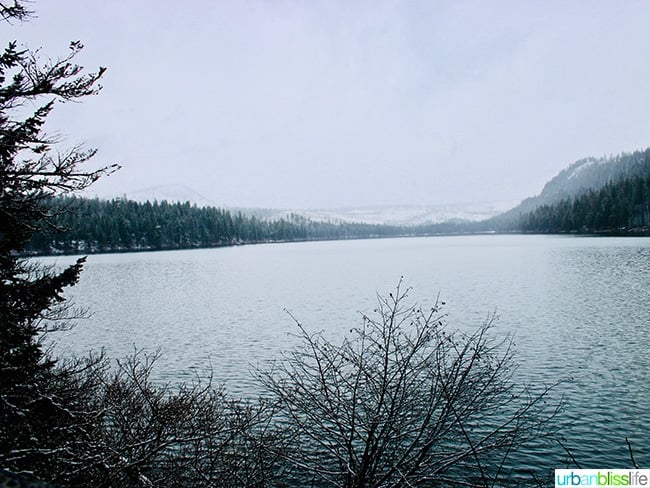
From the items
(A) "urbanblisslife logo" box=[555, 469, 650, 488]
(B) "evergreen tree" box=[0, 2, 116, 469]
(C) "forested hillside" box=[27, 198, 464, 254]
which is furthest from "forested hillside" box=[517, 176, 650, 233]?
(B) "evergreen tree" box=[0, 2, 116, 469]

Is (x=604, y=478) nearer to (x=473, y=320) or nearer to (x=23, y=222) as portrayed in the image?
(x=23, y=222)

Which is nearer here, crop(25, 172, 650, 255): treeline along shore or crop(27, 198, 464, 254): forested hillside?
crop(25, 172, 650, 255): treeline along shore

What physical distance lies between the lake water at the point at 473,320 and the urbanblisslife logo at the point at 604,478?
Answer: 161 cm

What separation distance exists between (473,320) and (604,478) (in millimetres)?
19309

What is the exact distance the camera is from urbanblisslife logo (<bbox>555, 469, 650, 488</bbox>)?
29.5ft

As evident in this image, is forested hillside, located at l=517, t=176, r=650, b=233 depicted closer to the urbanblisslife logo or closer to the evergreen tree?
the urbanblisslife logo

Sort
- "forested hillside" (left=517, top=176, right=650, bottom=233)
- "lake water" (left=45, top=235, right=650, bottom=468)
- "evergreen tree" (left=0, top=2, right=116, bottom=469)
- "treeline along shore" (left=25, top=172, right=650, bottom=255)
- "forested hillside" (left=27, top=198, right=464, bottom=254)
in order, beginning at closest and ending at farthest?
"evergreen tree" (left=0, top=2, right=116, bottom=469) < "lake water" (left=45, top=235, right=650, bottom=468) < "forested hillside" (left=517, top=176, right=650, bottom=233) < "treeline along shore" (left=25, top=172, right=650, bottom=255) < "forested hillside" (left=27, top=198, right=464, bottom=254)

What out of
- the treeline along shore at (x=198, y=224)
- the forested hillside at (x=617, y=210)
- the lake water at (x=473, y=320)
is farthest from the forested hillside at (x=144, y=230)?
the forested hillside at (x=617, y=210)

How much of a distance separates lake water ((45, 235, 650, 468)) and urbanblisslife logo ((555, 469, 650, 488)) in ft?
5.27

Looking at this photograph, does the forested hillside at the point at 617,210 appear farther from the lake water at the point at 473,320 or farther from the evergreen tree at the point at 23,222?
the evergreen tree at the point at 23,222

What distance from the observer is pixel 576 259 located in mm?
65500

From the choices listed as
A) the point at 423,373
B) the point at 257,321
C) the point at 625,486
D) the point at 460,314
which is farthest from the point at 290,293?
the point at 625,486

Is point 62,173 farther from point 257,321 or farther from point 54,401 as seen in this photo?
point 257,321

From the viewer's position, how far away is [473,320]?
2888cm
